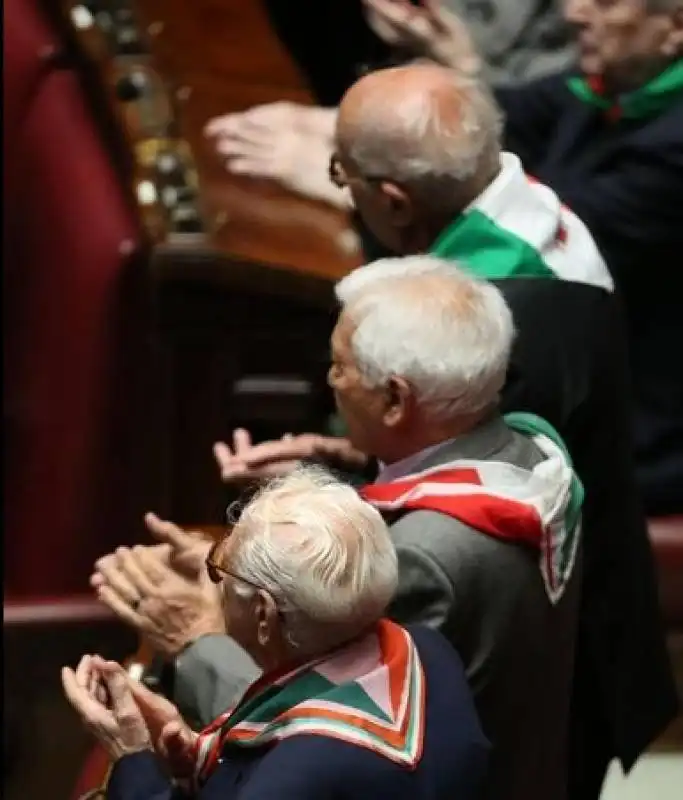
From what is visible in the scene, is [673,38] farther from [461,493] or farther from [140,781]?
[140,781]

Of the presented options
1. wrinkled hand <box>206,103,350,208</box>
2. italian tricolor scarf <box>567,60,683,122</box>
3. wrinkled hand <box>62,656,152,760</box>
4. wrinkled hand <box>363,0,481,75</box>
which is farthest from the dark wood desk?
wrinkled hand <box>62,656,152,760</box>

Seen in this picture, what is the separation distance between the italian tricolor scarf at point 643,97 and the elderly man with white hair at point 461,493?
0.80m

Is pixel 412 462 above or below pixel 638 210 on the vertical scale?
above

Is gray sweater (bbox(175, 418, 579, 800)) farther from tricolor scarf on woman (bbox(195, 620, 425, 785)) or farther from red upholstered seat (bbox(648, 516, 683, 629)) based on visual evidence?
red upholstered seat (bbox(648, 516, 683, 629))

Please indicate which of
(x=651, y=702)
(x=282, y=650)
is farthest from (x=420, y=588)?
(x=651, y=702)

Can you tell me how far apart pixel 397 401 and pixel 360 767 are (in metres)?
0.39

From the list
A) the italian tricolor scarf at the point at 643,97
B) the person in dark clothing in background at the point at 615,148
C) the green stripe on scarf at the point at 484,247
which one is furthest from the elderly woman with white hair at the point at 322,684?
the italian tricolor scarf at the point at 643,97

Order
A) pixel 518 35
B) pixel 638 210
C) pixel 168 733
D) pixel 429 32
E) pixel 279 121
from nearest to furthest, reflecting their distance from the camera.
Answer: pixel 168 733, pixel 638 210, pixel 429 32, pixel 279 121, pixel 518 35

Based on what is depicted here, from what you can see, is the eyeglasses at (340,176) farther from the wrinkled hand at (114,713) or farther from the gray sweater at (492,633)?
the wrinkled hand at (114,713)

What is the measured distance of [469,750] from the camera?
1248mm

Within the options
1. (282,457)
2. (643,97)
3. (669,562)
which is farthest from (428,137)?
(669,562)

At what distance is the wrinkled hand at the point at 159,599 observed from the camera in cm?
153

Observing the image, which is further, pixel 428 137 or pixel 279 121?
pixel 279 121

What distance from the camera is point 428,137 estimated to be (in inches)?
65.4
